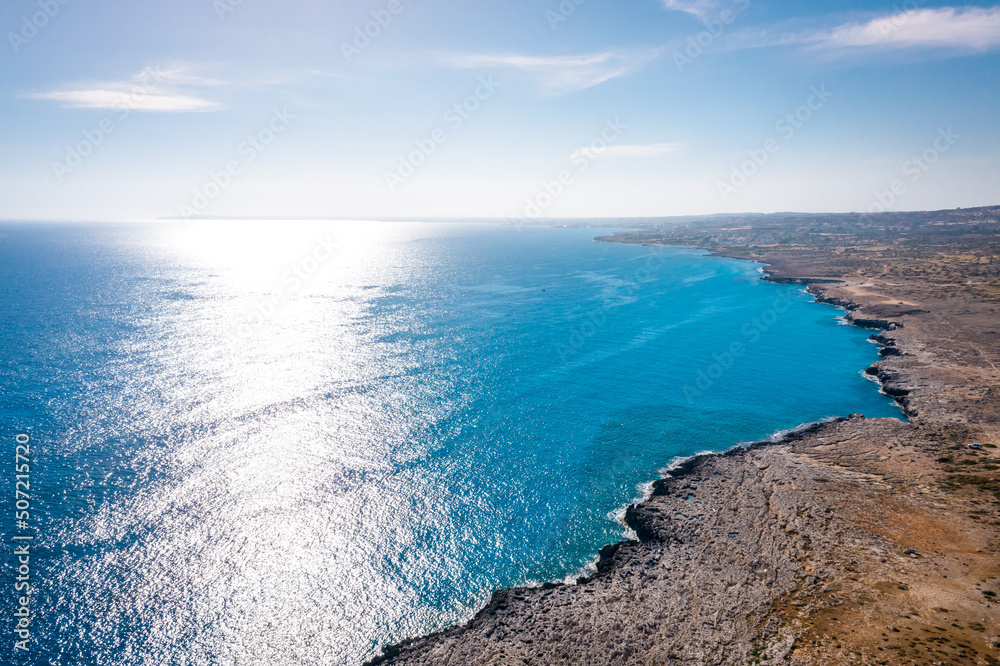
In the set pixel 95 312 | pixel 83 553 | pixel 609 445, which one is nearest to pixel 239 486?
pixel 83 553

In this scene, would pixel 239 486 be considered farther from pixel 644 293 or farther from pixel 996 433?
pixel 644 293

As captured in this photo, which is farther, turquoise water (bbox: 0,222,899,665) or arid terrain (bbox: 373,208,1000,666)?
turquoise water (bbox: 0,222,899,665)

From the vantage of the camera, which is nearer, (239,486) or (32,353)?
(239,486)

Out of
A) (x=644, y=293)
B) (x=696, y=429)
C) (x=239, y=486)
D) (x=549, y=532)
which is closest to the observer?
(x=549, y=532)

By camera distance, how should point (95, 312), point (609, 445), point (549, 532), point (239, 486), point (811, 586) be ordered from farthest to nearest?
point (95, 312), point (609, 445), point (239, 486), point (549, 532), point (811, 586)

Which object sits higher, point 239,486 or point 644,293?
point 644,293
